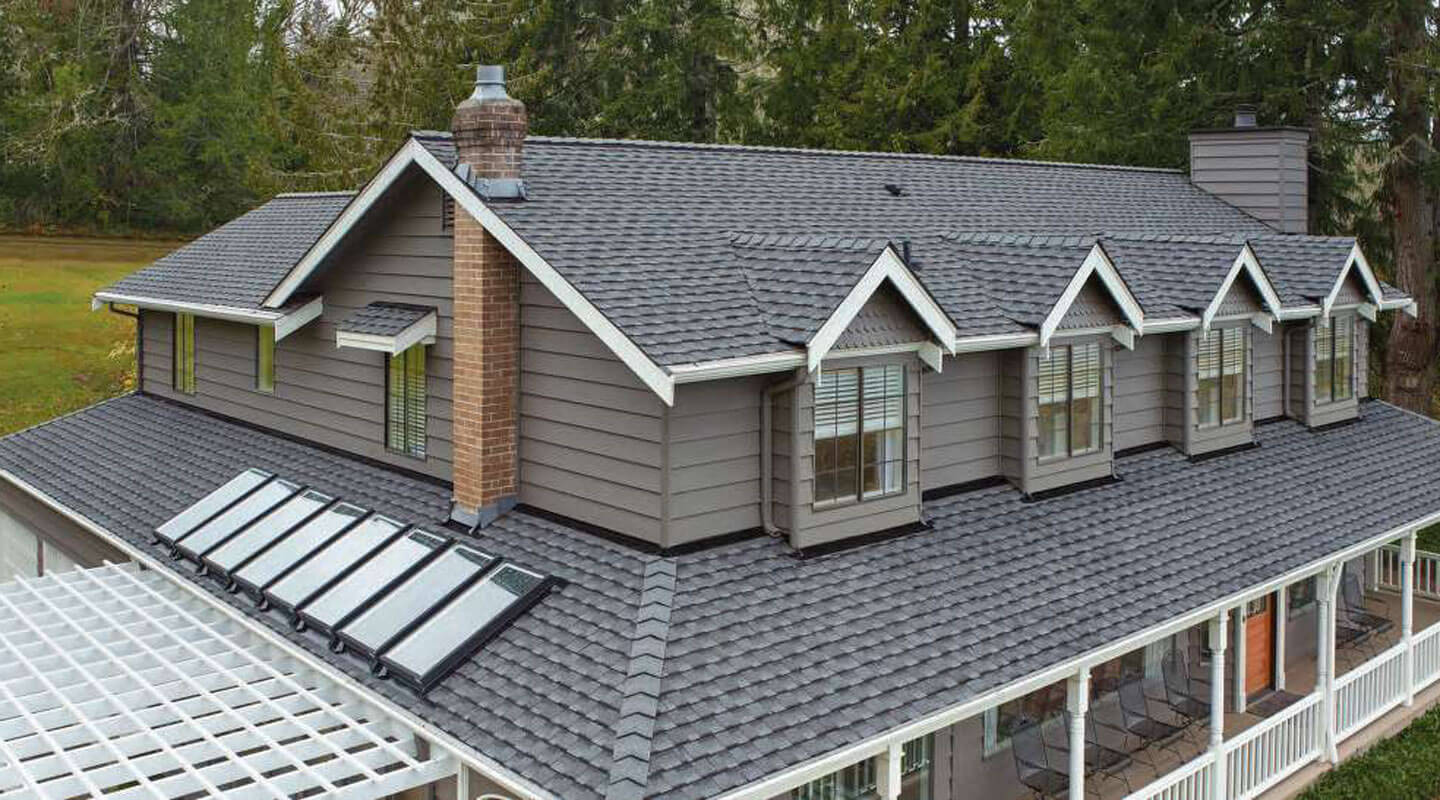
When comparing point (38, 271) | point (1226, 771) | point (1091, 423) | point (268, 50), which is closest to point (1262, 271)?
point (1091, 423)

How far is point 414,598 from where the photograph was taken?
419 inches

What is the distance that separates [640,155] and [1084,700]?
791 cm

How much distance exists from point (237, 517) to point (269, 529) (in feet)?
2.55

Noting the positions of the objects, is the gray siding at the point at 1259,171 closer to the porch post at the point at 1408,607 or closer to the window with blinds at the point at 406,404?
the porch post at the point at 1408,607

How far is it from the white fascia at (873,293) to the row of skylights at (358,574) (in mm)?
3117

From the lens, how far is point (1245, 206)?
885 inches

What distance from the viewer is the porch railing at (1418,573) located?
20.7 meters

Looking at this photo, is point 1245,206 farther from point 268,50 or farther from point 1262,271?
point 268,50

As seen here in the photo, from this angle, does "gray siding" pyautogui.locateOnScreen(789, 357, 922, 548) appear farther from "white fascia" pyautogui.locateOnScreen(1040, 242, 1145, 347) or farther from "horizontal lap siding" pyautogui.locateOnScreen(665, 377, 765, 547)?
"white fascia" pyautogui.locateOnScreen(1040, 242, 1145, 347)

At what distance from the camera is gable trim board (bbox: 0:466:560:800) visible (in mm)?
8156

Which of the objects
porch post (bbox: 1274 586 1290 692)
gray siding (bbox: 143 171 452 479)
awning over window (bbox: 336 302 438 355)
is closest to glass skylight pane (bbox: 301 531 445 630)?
gray siding (bbox: 143 171 452 479)

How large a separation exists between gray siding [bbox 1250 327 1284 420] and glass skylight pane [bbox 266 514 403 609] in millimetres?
12216

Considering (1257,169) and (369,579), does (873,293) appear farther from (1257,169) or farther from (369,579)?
(1257,169)

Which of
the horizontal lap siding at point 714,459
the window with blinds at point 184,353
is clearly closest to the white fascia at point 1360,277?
the horizontal lap siding at point 714,459
